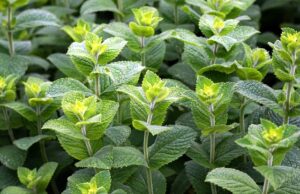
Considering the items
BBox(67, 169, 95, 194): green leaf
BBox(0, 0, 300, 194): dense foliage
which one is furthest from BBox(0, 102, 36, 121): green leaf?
BBox(67, 169, 95, 194): green leaf

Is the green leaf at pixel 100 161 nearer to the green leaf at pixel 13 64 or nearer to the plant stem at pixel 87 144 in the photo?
the plant stem at pixel 87 144

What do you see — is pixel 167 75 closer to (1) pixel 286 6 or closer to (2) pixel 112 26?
(2) pixel 112 26

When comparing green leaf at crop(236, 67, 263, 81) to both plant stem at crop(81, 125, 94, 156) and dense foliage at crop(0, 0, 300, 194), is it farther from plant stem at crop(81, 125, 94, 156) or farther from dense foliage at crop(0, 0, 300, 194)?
plant stem at crop(81, 125, 94, 156)

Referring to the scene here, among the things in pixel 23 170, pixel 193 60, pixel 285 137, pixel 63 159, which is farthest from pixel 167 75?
pixel 285 137

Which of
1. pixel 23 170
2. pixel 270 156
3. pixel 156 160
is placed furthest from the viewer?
pixel 23 170

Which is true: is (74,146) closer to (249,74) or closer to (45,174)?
(45,174)
